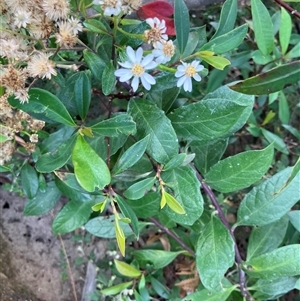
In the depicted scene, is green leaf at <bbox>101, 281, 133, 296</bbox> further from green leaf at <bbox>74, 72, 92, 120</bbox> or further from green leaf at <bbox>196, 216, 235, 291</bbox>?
green leaf at <bbox>74, 72, 92, 120</bbox>

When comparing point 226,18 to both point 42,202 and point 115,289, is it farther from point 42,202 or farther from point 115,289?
point 115,289

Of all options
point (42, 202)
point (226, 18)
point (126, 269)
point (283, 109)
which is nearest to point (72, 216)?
point (42, 202)

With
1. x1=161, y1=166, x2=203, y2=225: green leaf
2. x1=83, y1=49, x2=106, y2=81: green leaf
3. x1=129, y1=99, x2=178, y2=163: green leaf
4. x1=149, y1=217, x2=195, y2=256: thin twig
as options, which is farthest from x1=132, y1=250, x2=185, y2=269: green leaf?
x1=83, y1=49, x2=106, y2=81: green leaf

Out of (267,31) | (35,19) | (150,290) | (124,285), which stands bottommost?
(150,290)

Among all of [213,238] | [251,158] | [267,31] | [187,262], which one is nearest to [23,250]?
[187,262]

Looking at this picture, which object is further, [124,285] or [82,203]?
[124,285]

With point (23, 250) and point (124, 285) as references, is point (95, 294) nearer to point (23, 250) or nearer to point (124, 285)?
point (124, 285)

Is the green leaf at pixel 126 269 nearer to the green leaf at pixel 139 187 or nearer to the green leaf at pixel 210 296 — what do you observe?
the green leaf at pixel 210 296
